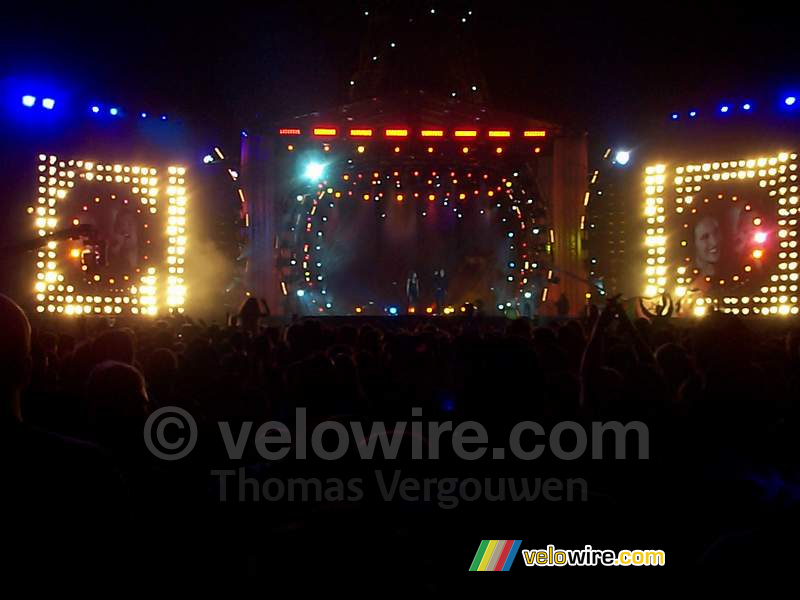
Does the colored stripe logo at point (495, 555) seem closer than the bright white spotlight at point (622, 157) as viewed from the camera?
Yes

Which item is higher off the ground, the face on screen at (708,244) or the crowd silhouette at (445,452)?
the face on screen at (708,244)

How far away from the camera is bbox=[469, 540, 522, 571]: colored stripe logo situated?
2117 millimetres

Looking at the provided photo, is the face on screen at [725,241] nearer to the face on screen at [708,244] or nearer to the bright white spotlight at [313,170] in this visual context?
the face on screen at [708,244]

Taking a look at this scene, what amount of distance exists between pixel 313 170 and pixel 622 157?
10.2 meters

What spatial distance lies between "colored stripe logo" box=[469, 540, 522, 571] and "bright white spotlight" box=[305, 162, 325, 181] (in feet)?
67.3

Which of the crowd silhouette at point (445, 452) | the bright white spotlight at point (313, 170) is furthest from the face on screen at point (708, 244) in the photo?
the crowd silhouette at point (445, 452)

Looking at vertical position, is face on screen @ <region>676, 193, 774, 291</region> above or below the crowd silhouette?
above

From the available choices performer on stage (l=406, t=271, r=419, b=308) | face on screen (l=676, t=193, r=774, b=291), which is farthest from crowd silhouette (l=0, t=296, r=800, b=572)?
performer on stage (l=406, t=271, r=419, b=308)

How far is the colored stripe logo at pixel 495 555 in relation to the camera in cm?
212

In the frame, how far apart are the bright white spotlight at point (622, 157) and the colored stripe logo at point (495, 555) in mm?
21772

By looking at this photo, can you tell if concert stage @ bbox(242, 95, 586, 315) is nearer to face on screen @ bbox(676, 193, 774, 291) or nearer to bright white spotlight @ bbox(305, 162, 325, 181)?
bright white spotlight @ bbox(305, 162, 325, 181)

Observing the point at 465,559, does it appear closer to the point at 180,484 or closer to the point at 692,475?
the point at 692,475

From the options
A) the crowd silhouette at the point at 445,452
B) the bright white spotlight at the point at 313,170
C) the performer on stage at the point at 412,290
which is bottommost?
the crowd silhouette at the point at 445,452

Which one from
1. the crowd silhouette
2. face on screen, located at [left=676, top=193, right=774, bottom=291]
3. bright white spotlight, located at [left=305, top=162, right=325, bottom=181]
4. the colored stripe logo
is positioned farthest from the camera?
bright white spotlight, located at [left=305, top=162, right=325, bottom=181]
